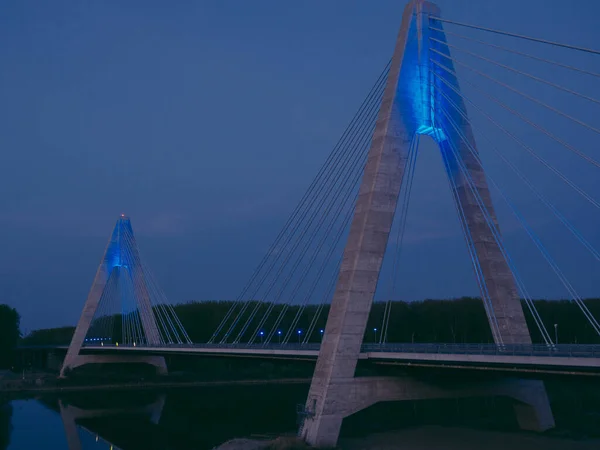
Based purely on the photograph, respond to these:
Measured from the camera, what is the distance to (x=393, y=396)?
30031 millimetres

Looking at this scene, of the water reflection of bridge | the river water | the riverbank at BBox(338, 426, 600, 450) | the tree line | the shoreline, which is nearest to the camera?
the riverbank at BBox(338, 426, 600, 450)

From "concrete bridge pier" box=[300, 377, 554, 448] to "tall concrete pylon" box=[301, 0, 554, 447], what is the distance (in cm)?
5

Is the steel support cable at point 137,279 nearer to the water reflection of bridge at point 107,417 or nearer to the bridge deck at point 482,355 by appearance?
the water reflection of bridge at point 107,417

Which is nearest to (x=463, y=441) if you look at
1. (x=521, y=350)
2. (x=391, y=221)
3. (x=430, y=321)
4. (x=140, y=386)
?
(x=521, y=350)

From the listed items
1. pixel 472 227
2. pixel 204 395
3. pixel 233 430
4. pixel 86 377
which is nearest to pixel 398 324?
pixel 204 395

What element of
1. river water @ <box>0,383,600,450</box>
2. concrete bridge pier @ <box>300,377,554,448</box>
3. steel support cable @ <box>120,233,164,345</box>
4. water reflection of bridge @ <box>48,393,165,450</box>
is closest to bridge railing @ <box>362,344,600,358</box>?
concrete bridge pier @ <box>300,377,554,448</box>

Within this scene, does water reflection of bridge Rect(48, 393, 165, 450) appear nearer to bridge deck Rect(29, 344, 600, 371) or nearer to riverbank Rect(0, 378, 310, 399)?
riverbank Rect(0, 378, 310, 399)

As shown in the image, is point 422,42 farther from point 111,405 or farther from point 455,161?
point 111,405

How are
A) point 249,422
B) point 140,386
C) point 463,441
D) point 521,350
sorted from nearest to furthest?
point 521,350, point 463,441, point 249,422, point 140,386

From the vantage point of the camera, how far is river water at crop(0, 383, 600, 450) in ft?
102

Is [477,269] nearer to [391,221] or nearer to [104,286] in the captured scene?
[391,221]

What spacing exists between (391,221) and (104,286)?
51.3 meters

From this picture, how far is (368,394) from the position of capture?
29125 mm

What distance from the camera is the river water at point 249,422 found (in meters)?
31.0
